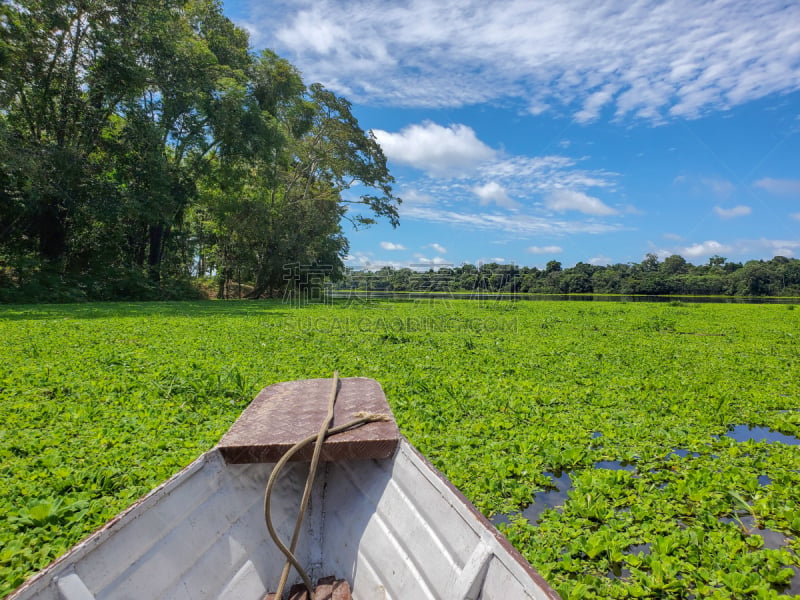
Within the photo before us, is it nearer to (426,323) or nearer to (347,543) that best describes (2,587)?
(347,543)

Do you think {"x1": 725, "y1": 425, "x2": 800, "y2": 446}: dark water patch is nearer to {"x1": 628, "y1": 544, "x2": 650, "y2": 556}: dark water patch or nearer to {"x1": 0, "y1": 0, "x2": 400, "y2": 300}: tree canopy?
{"x1": 628, "y1": 544, "x2": 650, "y2": 556}: dark water patch

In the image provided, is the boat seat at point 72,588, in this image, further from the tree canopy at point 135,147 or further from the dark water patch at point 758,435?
the tree canopy at point 135,147

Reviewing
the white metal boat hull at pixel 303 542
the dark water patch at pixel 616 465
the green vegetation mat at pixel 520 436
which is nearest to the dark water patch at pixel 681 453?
the green vegetation mat at pixel 520 436

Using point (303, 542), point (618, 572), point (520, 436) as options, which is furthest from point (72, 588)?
point (520, 436)

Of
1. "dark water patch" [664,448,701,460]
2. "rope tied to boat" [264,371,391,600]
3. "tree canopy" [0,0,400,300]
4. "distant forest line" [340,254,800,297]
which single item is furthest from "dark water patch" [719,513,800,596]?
"distant forest line" [340,254,800,297]

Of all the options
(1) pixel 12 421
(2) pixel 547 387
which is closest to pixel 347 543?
(1) pixel 12 421

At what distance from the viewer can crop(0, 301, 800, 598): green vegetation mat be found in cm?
195

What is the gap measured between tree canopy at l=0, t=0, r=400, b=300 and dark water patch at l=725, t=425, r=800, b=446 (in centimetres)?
1685

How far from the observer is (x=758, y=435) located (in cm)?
365

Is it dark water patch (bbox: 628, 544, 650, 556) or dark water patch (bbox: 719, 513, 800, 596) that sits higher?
dark water patch (bbox: 719, 513, 800, 596)

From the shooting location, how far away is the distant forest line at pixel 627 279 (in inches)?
1412

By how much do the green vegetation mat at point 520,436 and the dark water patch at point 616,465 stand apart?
5cm

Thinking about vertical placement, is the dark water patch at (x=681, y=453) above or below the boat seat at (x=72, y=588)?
below

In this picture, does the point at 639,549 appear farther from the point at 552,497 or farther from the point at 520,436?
the point at 520,436
